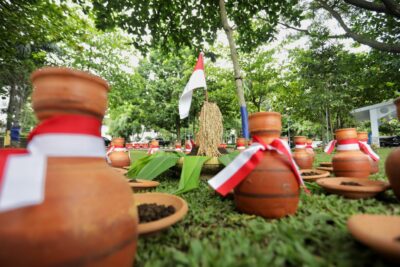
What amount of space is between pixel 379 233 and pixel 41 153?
139 centimetres

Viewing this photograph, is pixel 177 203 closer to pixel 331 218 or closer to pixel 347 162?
pixel 331 218

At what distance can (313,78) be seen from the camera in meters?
14.2

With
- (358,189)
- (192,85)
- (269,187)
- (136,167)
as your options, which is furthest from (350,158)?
(136,167)

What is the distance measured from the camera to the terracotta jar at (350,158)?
8.85ft

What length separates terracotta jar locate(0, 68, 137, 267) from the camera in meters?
0.66

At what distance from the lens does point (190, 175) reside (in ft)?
8.46

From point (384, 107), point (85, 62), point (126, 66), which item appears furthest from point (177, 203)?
point (384, 107)

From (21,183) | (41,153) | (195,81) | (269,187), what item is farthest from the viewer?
(195,81)

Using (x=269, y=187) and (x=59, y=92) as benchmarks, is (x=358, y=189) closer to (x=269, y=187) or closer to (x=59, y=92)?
(x=269, y=187)

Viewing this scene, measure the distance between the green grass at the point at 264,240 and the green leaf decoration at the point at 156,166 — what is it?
1181 millimetres

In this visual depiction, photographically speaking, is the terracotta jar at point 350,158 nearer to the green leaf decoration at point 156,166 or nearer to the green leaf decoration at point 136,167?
the green leaf decoration at point 156,166

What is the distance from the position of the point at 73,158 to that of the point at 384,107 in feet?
77.3

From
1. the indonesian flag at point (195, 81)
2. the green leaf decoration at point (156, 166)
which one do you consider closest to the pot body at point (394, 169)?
the green leaf decoration at point (156, 166)

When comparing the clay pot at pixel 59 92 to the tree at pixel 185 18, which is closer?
the clay pot at pixel 59 92
